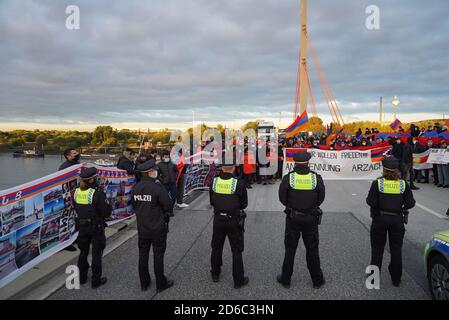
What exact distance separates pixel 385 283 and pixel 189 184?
24.0ft

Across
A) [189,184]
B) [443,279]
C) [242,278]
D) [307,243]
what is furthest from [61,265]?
[189,184]

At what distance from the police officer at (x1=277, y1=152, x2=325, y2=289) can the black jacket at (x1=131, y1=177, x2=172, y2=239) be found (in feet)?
5.48


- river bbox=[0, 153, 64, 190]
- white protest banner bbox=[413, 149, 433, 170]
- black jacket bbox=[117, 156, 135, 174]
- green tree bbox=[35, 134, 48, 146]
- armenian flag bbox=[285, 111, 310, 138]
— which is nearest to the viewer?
black jacket bbox=[117, 156, 135, 174]

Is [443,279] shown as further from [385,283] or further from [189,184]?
[189,184]

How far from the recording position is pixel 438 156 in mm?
11484

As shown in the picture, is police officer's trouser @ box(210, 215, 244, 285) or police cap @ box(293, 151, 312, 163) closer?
police cap @ box(293, 151, 312, 163)

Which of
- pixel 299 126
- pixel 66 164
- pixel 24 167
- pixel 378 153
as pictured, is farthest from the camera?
pixel 24 167

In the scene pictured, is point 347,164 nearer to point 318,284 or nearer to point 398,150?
point 398,150

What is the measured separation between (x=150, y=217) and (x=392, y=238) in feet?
10.6

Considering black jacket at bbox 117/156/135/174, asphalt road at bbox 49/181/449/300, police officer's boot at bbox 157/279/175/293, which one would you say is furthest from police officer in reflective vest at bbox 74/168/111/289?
black jacket at bbox 117/156/135/174

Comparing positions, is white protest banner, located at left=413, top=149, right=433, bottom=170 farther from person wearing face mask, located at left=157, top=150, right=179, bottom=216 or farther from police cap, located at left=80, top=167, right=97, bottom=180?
police cap, located at left=80, top=167, right=97, bottom=180

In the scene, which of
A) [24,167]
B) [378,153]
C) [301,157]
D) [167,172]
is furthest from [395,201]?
[24,167]

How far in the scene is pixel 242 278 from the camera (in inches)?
161

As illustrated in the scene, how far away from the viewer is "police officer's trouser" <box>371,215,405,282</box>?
3969 mm
